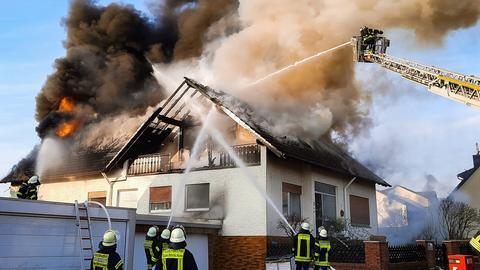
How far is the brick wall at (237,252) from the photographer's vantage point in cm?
1445

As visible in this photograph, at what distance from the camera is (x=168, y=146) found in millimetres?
17250

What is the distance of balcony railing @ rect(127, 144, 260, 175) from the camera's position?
604 inches

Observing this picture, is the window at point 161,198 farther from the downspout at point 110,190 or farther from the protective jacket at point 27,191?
the protective jacket at point 27,191

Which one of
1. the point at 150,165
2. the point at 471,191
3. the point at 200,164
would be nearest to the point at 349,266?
the point at 200,164

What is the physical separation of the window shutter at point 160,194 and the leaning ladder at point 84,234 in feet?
27.5

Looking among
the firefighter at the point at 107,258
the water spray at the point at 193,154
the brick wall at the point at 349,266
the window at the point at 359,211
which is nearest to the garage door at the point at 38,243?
the firefighter at the point at 107,258

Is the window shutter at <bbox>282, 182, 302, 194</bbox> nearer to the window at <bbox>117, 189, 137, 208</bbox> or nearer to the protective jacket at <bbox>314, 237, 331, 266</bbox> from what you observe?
the protective jacket at <bbox>314, 237, 331, 266</bbox>

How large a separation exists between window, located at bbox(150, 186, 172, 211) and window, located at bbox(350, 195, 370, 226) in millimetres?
7680

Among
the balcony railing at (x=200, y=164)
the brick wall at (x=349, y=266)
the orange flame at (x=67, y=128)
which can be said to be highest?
the orange flame at (x=67, y=128)

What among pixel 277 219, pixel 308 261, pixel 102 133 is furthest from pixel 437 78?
pixel 102 133

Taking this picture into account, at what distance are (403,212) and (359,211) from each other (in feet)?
63.1

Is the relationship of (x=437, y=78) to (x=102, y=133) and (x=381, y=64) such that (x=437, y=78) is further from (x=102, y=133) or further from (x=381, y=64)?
(x=102, y=133)

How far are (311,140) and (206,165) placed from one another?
4.97 m

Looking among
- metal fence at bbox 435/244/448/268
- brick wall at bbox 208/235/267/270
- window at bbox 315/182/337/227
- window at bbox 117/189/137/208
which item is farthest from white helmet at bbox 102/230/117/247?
metal fence at bbox 435/244/448/268
